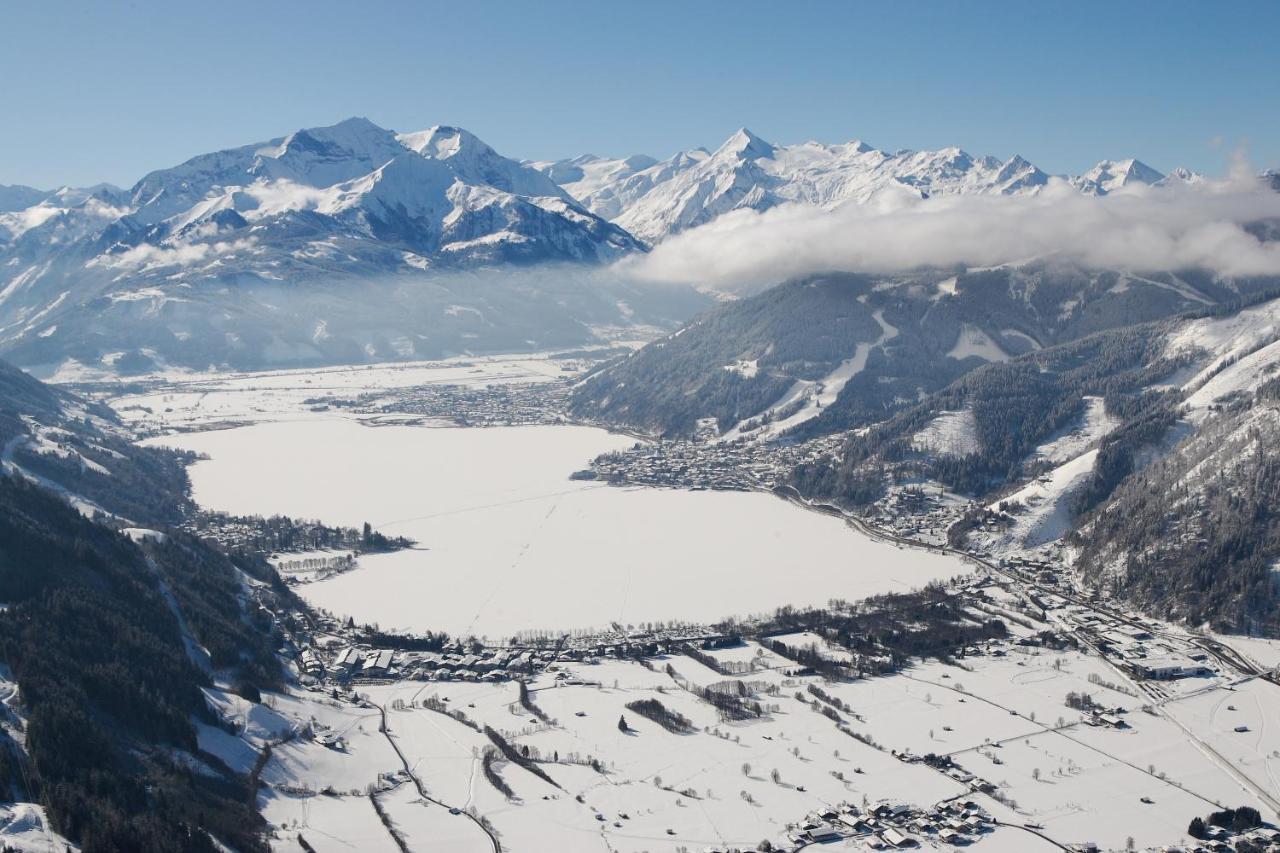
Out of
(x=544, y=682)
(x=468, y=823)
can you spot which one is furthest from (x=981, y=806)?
(x=544, y=682)

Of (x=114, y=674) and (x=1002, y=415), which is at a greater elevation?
(x=1002, y=415)

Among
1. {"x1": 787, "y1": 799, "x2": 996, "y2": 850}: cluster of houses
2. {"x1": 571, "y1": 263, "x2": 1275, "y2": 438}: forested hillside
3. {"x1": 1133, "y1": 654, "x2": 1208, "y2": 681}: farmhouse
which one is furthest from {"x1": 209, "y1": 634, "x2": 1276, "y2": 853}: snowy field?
{"x1": 571, "y1": 263, "x2": 1275, "y2": 438}: forested hillside

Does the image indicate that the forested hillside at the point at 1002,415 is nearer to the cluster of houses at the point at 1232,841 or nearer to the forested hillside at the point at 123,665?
the forested hillside at the point at 123,665

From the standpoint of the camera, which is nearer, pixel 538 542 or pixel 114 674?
pixel 114 674

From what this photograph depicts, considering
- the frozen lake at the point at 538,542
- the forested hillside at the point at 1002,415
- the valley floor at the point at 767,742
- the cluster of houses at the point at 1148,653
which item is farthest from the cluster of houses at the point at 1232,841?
the forested hillside at the point at 1002,415

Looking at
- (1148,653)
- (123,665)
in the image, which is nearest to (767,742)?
(1148,653)

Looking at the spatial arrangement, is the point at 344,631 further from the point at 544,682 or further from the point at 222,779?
the point at 222,779

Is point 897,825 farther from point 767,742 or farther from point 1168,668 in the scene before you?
point 1168,668
